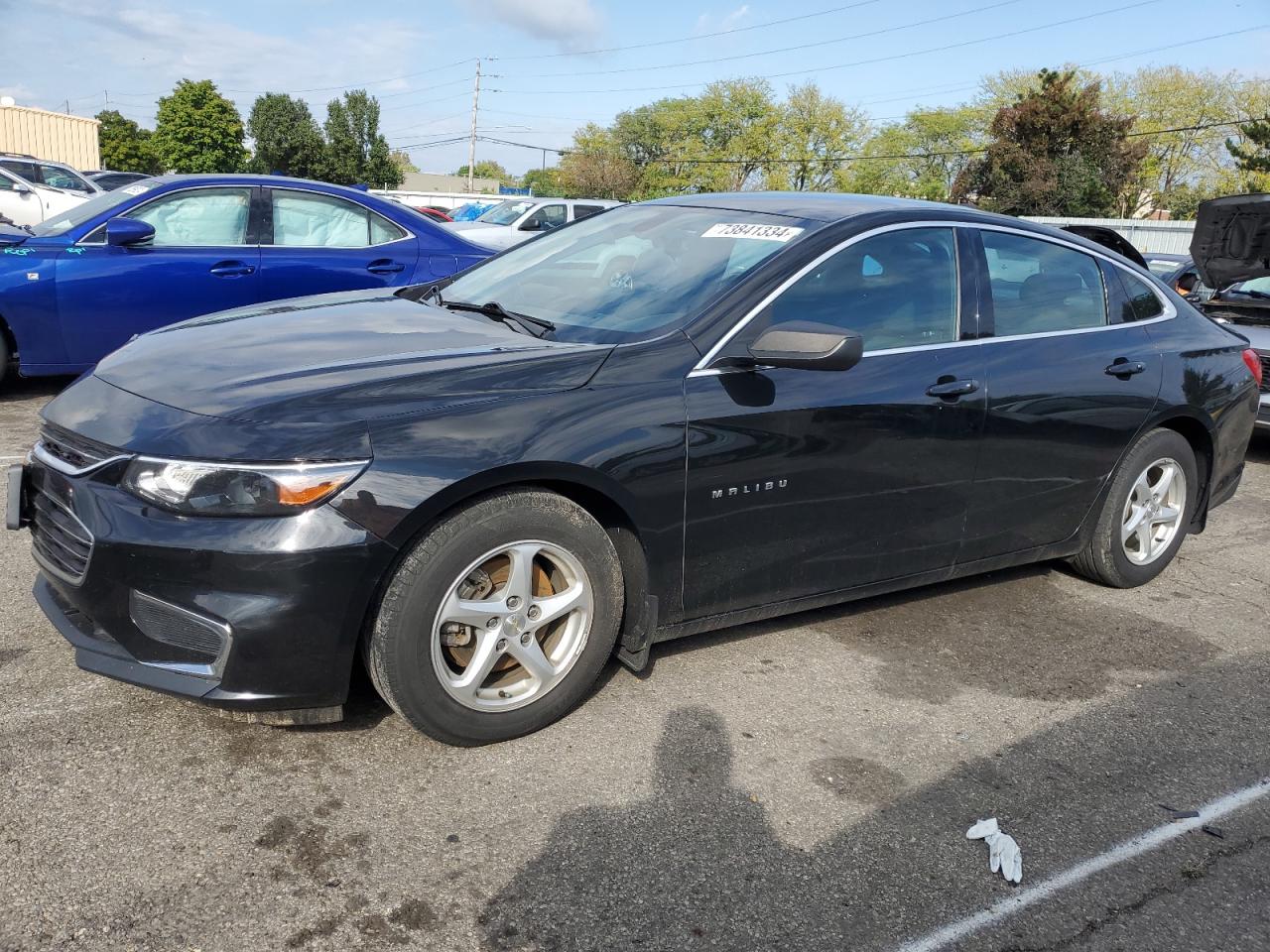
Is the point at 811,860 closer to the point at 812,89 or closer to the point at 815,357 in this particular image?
the point at 815,357

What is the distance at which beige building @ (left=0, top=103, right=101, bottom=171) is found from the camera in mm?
41781

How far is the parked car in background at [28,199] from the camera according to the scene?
1691 cm

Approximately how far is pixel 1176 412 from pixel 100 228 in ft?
21.1

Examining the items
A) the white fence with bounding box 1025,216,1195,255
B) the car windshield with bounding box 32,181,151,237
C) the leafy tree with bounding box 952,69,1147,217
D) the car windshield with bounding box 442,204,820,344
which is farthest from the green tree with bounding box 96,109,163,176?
the car windshield with bounding box 442,204,820,344

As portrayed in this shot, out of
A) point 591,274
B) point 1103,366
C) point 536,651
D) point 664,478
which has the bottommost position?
point 536,651

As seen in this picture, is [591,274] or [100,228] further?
[100,228]

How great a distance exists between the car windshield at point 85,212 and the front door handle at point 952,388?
5.72 metres

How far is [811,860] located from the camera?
2713 mm

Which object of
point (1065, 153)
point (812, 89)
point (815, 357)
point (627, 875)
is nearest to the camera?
point (627, 875)

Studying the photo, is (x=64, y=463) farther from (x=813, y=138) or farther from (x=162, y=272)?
(x=813, y=138)

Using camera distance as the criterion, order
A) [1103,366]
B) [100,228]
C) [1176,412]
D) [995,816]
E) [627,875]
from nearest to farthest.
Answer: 1. [627,875]
2. [995,816]
3. [1103,366]
4. [1176,412]
5. [100,228]

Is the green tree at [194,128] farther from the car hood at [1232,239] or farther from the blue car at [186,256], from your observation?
the car hood at [1232,239]

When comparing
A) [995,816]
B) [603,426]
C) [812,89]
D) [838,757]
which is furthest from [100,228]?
[812,89]

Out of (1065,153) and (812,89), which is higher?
(812,89)
